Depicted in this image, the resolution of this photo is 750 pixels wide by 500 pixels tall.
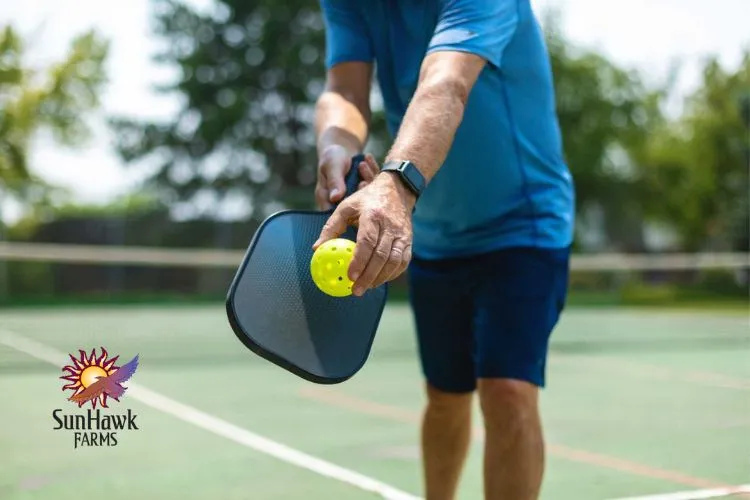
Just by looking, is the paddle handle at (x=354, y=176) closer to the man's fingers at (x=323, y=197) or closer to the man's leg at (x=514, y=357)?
the man's fingers at (x=323, y=197)

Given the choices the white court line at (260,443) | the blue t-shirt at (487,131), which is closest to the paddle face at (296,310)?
the blue t-shirt at (487,131)

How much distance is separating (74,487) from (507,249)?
2342mm

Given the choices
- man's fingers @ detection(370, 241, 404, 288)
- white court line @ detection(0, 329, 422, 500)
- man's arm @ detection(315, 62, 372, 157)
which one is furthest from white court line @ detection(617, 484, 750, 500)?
man's fingers @ detection(370, 241, 404, 288)

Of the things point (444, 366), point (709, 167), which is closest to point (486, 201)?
point (444, 366)

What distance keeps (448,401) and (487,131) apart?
987 millimetres

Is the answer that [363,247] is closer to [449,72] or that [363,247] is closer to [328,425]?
[449,72]

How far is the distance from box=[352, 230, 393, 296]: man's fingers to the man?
A: 2.07 feet

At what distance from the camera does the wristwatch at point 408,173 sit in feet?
7.29

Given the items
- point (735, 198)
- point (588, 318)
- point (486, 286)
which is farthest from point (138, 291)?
point (486, 286)

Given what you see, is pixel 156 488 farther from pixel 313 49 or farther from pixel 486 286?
pixel 313 49

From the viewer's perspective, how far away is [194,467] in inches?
187

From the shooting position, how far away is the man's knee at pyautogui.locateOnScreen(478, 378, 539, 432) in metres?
2.94

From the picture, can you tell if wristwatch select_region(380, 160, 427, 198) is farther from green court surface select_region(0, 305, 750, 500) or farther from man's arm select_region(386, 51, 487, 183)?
green court surface select_region(0, 305, 750, 500)

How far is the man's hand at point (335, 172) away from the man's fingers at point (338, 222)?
1.39ft
